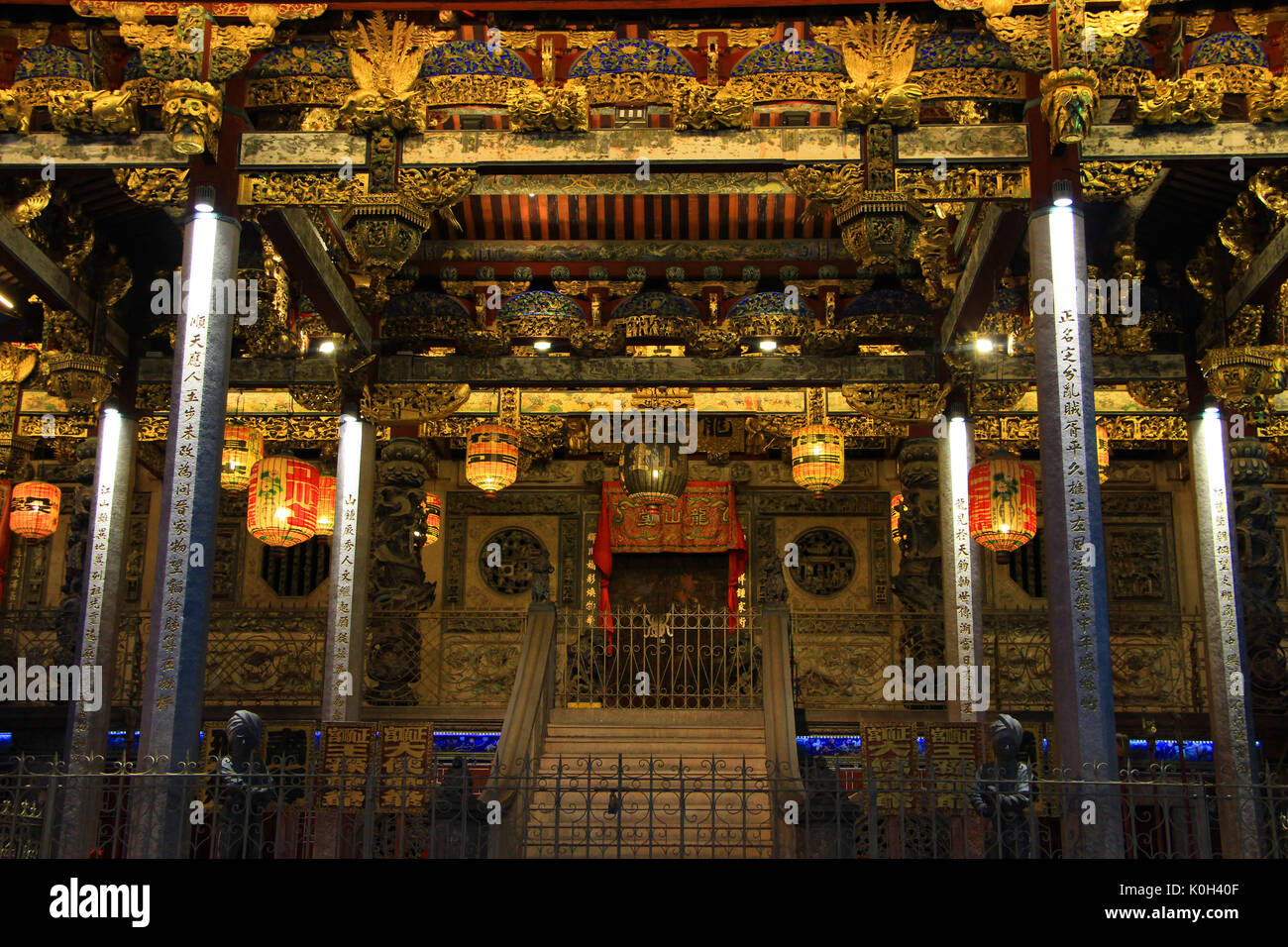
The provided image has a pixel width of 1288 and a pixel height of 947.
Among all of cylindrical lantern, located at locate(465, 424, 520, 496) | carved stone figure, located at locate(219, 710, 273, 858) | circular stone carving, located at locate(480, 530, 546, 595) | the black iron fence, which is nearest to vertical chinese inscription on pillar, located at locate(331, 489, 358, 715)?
cylindrical lantern, located at locate(465, 424, 520, 496)

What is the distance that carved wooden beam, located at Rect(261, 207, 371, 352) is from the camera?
9.55 metres

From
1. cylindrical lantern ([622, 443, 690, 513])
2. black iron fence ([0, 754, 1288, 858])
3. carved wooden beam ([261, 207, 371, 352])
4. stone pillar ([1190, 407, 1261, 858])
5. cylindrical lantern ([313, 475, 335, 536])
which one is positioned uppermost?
carved wooden beam ([261, 207, 371, 352])

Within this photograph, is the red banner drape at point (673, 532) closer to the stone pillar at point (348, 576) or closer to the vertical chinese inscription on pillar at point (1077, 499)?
the stone pillar at point (348, 576)

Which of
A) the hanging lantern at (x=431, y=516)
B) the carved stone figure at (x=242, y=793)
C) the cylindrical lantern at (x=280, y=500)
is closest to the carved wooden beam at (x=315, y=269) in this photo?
the cylindrical lantern at (x=280, y=500)

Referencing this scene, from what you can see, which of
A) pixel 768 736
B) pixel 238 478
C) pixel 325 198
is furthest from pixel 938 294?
pixel 238 478

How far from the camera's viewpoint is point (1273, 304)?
34.8 feet

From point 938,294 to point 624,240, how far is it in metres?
2.69

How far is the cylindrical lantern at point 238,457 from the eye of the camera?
12023 millimetres

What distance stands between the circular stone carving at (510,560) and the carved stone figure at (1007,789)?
864 centimetres

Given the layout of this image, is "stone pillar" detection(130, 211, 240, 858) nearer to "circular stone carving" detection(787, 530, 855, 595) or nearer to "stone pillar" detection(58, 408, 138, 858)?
"stone pillar" detection(58, 408, 138, 858)

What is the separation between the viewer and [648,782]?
8.99m

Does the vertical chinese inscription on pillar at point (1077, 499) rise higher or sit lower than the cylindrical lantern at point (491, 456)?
lower

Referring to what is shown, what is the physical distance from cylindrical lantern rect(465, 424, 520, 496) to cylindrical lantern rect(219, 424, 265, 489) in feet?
6.20

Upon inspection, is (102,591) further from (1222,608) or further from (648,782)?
(1222,608)
